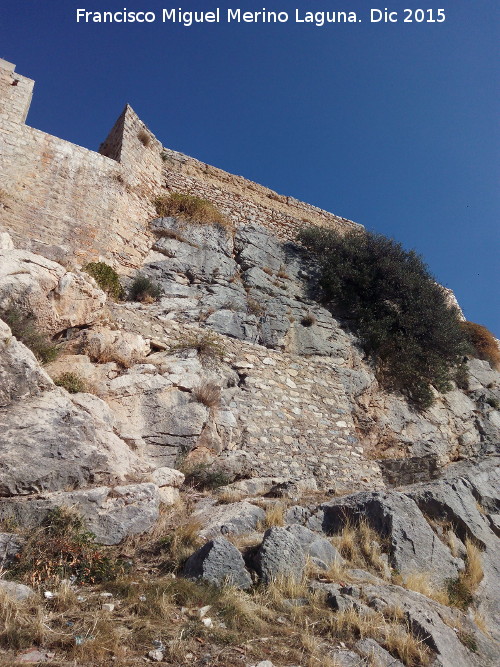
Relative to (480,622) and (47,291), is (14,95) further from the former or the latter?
(480,622)

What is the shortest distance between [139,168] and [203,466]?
28.0 feet

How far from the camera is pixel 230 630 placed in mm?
3291

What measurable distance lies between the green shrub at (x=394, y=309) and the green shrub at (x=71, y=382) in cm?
701

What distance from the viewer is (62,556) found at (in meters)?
3.88

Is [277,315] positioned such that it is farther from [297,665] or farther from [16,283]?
[297,665]

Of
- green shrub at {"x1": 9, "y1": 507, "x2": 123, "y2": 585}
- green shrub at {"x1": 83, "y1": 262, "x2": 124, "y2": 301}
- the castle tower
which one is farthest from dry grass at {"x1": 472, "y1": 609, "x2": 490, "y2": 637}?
the castle tower

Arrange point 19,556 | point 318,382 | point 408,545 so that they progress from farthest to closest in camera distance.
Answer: point 318,382 < point 408,545 < point 19,556

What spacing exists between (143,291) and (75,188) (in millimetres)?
2897

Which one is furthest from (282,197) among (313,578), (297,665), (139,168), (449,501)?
(297,665)

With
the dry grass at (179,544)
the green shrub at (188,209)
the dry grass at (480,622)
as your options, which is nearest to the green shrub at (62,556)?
the dry grass at (179,544)

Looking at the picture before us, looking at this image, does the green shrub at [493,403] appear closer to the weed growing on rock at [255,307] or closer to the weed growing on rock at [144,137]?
the weed growing on rock at [255,307]

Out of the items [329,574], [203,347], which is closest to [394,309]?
[203,347]

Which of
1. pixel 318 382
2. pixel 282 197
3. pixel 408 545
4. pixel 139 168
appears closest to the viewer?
pixel 408 545

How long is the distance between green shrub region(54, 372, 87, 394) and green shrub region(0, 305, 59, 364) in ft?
1.34
